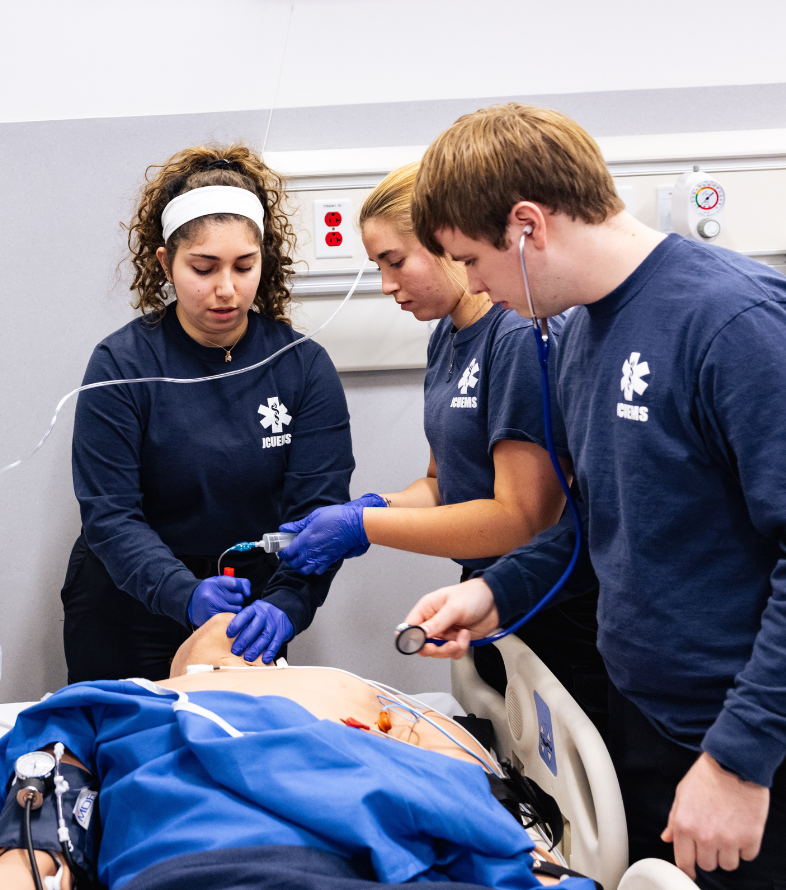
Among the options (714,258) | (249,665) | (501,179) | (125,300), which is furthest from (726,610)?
(125,300)

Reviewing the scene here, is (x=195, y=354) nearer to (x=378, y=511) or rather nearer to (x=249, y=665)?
(x=378, y=511)

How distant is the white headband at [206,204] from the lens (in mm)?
1496

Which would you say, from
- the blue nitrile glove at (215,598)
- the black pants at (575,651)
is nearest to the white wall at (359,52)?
the blue nitrile glove at (215,598)

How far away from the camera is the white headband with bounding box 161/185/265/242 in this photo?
1.50m

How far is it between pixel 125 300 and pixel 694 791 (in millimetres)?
1728

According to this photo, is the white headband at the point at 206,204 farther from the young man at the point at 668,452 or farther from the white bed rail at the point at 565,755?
the white bed rail at the point at 565,755

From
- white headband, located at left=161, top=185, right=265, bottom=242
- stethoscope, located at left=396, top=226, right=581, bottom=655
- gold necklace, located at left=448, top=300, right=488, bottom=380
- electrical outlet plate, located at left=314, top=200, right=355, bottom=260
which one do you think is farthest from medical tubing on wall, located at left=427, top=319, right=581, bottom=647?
A: electrical outlet plate, located at left=314, top=200, right=355, bottom=260

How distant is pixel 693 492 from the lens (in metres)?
0.86

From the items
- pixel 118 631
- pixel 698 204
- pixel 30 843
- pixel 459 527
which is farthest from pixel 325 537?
pixel 698 204

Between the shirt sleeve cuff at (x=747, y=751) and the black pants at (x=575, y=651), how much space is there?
52 centimetres

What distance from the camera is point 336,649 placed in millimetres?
2139

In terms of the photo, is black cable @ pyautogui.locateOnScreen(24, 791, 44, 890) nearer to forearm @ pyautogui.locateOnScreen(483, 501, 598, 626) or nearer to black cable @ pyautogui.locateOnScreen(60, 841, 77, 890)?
black cable @ pyautogui.locateOnScreen(60, 841, 77, 890)

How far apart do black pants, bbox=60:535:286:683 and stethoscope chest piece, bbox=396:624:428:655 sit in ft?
2.39

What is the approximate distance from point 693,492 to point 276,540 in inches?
34.8
